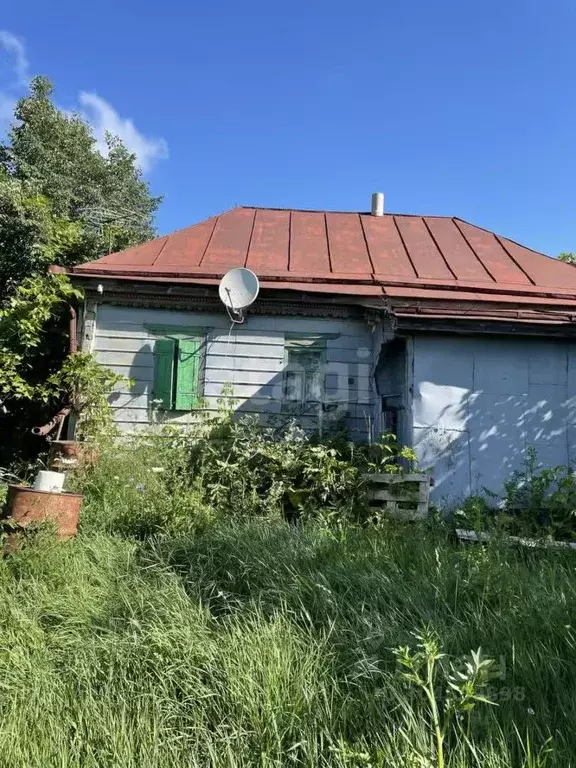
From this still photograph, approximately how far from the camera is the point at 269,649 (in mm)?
2768

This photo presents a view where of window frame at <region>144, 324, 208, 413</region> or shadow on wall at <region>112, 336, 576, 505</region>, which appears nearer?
shadow on wall at <region>112, 336, 576, 505</region>

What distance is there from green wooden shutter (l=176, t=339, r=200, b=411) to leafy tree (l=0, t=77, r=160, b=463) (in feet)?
6.04

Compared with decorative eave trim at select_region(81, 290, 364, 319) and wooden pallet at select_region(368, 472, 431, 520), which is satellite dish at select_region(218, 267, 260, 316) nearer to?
decorative eave trim at select_region(81, 290, 364, 319)

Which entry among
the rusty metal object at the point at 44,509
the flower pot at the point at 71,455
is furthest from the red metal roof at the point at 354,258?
the rusty metal object at the point at 44,509

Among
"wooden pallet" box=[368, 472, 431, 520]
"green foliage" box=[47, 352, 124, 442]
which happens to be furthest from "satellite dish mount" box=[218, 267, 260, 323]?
"wooden pallet" box=[368, 472, 431, 520]

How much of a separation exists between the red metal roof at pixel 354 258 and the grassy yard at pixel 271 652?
5005mm

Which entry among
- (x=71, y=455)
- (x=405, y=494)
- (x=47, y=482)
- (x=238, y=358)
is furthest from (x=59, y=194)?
(x=405, y=494)

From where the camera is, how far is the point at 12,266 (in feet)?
37.0

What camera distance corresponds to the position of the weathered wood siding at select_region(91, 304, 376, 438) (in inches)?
322

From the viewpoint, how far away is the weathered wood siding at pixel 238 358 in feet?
26.8

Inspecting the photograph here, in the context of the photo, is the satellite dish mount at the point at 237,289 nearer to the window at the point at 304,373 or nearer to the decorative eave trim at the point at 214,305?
the decorative eave trim at the point at 214,305

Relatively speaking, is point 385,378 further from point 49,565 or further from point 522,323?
point 49,565

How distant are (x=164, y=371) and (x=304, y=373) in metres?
2.21

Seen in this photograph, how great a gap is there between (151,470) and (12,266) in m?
7.44
